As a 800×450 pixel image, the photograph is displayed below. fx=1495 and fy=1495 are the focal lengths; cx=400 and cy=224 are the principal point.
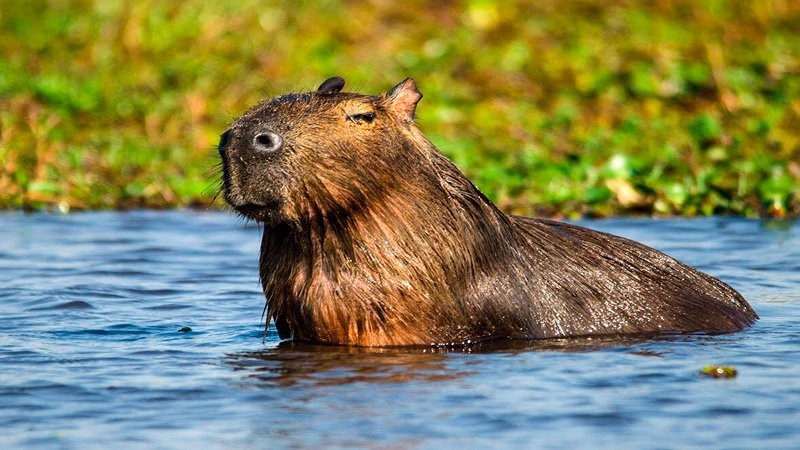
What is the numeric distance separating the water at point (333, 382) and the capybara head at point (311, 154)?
64 centimetres

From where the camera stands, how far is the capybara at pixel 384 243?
19.7 feet

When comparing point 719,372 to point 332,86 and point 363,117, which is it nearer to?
point 363,117

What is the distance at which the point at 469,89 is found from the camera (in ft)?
42.0

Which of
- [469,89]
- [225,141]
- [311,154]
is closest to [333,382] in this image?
[311,154]

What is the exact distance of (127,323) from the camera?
7059 mm

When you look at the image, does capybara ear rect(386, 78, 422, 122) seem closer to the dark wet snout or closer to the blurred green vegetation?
the dark wet snout

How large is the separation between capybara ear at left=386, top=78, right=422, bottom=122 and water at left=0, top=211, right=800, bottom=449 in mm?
1025

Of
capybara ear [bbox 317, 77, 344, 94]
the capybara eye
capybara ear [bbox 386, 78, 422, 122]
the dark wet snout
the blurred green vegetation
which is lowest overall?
the dark wet snout

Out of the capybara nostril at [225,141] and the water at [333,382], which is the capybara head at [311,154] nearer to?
the capybara nostril at [225,141]

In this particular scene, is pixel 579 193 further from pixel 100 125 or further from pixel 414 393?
pixel 414 393

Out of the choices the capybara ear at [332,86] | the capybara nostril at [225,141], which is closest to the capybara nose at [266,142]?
the capybara nostril at [225,141]

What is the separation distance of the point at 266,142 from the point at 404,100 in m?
0.75

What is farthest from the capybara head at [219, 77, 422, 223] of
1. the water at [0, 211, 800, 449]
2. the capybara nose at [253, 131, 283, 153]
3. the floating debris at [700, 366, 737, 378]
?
the floating debris at [700, 366, 737, 378]

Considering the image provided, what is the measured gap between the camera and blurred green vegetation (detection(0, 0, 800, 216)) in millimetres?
10477
